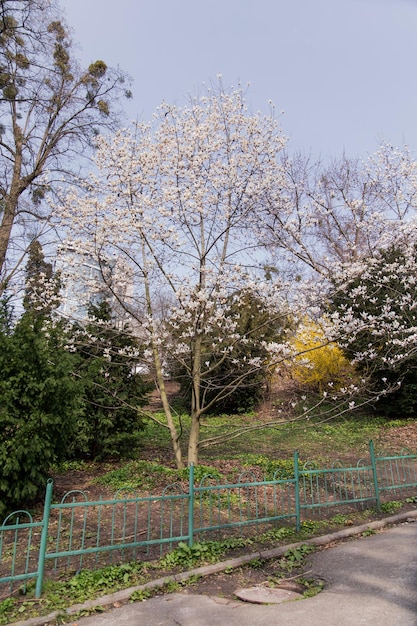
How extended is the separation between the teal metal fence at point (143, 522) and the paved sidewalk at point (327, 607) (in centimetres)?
71

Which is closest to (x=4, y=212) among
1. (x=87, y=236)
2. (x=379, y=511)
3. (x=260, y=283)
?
(x=87, y=236)

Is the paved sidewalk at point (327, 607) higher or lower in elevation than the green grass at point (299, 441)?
Result: lower

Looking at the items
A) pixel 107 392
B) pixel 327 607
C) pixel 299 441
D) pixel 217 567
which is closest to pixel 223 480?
pixel 217 567

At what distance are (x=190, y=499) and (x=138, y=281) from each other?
4.55m

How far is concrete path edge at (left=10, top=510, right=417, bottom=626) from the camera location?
11.3ft

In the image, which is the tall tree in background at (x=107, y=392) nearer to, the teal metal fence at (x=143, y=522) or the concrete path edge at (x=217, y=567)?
the teal metal fence at (x=143, y=522)

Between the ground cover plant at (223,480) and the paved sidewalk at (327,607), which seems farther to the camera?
the ground cover plant at (223,480)

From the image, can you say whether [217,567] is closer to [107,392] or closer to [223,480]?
[223,480]

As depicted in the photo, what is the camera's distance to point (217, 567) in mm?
4301

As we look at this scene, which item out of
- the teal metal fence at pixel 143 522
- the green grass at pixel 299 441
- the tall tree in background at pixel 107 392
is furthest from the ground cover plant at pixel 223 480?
the tall tree in background at pixel 107 392

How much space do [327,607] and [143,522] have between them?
2.72 metres

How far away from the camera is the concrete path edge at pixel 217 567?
345 cm

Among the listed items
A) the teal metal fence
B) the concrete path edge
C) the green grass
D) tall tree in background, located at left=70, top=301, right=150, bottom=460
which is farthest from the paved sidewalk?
tall tree in background, located at left=70, top=301, right=150, bottom=460

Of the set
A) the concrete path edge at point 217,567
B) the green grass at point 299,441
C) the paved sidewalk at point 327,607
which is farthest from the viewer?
the green grass at point 299,441
